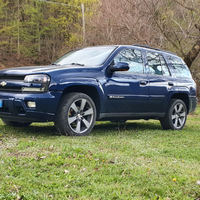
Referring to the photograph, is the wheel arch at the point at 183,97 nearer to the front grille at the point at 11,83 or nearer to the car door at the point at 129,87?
the car door at the point at 129,87

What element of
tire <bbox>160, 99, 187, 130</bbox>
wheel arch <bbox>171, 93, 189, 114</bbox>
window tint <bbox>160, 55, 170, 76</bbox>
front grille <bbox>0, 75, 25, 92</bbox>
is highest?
window tint <bbox>160, 55, 170, 76</bbox>

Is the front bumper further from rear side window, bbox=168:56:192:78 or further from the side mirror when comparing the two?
rear side window, bbox=168:56:192:78

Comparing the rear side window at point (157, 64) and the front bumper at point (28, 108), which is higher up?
the rear side window at point (157, 64)

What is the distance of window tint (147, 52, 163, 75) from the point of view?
7.18m

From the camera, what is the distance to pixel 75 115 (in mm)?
5730

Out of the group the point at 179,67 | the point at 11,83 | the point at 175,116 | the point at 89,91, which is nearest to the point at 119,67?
the point at 89,91

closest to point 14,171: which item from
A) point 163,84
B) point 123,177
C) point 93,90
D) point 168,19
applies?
point 123,177

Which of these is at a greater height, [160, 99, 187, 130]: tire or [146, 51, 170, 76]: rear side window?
[146, 51, 170, 76]: rear side window

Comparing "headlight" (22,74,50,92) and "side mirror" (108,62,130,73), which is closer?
"headlight" (22,74,50,92)

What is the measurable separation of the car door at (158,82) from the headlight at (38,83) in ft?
8.55

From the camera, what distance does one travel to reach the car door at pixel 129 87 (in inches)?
244

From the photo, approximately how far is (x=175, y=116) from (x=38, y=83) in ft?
13.2

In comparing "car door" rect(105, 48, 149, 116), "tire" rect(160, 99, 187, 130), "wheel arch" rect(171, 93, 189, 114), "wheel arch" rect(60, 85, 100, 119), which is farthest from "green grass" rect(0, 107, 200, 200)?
"wheel arch" rect(171, 93, 189, 114)

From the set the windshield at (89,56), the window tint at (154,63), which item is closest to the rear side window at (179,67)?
the window tint at (154,63)
